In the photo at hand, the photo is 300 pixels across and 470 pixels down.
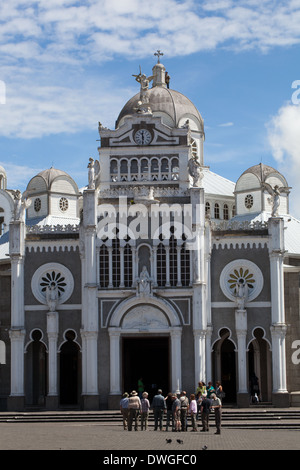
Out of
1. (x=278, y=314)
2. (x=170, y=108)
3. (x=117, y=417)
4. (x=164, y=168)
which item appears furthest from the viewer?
(x=170, y=108)

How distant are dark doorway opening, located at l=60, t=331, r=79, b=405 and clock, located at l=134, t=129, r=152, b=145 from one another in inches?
541

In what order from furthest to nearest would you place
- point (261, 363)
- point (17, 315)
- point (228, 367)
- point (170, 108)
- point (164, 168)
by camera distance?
point (170, 108), point (228, 367), point (261, 363), point (164, 168), point (17, 315)

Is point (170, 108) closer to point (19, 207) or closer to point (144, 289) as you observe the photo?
point (19, 207)

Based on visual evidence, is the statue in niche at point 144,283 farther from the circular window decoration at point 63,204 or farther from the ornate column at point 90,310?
the circular window decoration at point 63,204

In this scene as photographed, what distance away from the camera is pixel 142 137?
6275 centimetres

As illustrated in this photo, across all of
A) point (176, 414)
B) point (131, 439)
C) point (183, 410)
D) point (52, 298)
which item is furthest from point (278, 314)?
point (131, 439)

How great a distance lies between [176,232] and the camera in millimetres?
59688

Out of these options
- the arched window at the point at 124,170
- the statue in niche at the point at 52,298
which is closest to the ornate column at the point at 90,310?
the statue in niche at the point at 52,298

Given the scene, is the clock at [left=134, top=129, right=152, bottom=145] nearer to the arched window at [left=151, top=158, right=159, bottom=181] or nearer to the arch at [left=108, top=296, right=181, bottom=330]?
the arched window at [left=151, top=158, right=159, bottom=181]

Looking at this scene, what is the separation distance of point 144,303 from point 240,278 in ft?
20.4

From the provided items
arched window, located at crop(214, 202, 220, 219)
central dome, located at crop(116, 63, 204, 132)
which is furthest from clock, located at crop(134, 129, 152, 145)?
arched window, located at crop(214, 202, 220, 219)

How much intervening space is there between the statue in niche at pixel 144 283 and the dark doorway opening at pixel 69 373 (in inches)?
322

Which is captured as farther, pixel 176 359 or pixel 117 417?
pixel 176 359

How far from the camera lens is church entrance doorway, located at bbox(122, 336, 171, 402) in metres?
63.0
